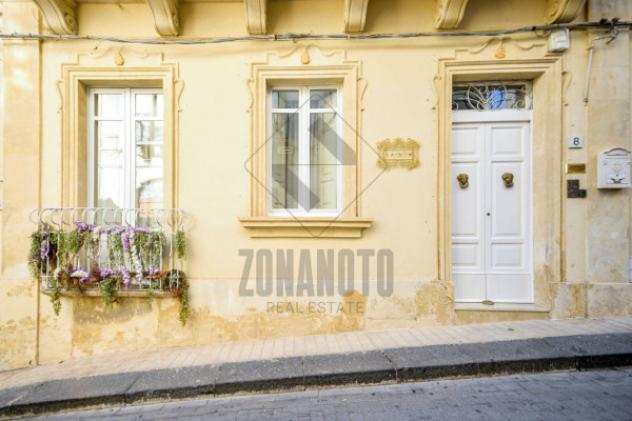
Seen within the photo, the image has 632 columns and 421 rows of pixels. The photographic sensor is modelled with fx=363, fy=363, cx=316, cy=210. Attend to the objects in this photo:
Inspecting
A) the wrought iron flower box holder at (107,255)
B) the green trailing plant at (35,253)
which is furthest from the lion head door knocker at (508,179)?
the green trailing plant at (35,253)

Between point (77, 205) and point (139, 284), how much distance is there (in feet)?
4.43

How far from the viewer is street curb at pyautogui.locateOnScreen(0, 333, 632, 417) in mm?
3451

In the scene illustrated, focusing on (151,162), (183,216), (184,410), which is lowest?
(184,410)

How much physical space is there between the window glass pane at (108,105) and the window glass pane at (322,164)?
2.67 metres

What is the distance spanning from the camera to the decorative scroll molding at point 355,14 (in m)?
4.48

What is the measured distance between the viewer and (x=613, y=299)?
462 cm

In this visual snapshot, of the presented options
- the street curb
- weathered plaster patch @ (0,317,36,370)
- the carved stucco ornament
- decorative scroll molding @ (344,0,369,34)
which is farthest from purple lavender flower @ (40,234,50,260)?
decorative scroll molding @ (344,0,369,34)

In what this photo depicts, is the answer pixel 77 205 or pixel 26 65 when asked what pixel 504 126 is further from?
pixel 26 65

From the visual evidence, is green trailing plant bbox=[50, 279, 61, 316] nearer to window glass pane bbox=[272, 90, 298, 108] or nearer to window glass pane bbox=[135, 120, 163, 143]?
window glass pane bbox=[135, 120, 163, 143]

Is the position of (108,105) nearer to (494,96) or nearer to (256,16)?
(256,16)

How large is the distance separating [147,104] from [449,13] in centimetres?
415

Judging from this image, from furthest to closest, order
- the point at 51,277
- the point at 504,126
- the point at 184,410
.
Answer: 1. the point at 504,126
2. the point at 51,277
3. the point at 184,410

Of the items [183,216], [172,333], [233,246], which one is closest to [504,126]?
[233,246]

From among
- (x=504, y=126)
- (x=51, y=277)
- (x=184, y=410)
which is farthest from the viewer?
(x=504, y=126)
